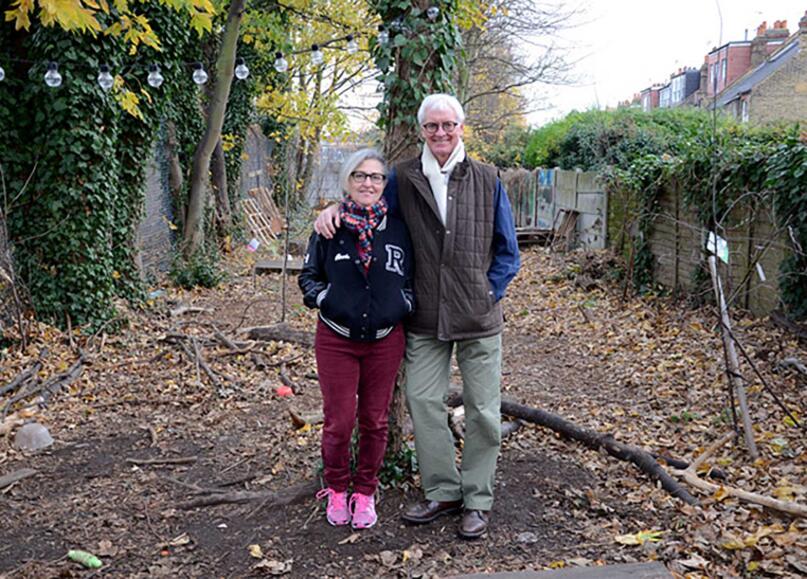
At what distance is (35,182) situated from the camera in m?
8.32

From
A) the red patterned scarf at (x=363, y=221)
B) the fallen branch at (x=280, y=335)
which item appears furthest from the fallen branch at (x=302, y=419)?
the fallen branch at (x=280, y=335)

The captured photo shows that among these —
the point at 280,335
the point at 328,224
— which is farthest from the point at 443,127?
the point at 280,335

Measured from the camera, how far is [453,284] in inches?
142

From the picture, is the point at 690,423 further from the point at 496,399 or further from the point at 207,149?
the point at 207,149

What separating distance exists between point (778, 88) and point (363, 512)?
33.1 metres

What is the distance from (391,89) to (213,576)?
2.68m

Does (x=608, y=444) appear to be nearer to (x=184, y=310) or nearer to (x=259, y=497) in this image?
(x=259, y=497)

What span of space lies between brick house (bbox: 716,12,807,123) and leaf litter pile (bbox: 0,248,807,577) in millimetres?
26206

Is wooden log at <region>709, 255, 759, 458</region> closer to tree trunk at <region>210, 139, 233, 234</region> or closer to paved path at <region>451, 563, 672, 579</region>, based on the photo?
paved path at <region>451, 563, 672, 579</region>

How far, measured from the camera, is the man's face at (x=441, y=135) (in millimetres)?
3539

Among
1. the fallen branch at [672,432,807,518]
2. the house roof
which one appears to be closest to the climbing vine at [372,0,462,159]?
the fallen branch at [672,432,807,518]

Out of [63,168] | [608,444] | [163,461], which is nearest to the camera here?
[608,444]

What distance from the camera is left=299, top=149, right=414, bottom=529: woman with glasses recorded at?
11.6ft

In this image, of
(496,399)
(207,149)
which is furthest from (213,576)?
(207,149)
